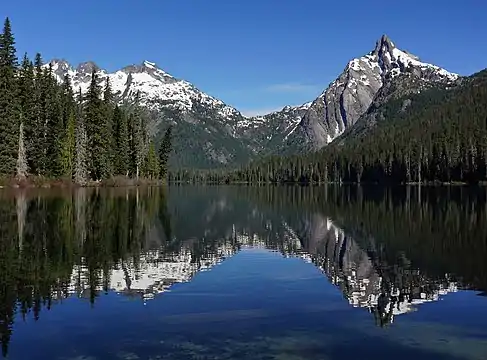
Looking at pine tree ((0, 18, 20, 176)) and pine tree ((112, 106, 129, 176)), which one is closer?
pine tree ((0, 18, 20, 176))

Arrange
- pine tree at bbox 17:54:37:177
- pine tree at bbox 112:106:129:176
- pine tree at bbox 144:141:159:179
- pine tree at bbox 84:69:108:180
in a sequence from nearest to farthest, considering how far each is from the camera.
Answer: pine tree at bbox 17:54:37:177, pine tree at bbox 84:69:108:180, pine tree at bbox 112:106:129:176, pine tree at bbox 144:141:159:179

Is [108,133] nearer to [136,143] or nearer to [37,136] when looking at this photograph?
[136,143]

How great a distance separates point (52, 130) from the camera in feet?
343

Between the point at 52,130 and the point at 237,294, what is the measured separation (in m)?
91.8

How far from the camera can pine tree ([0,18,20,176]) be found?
85.8 metres

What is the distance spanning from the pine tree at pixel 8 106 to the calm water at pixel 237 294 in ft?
167

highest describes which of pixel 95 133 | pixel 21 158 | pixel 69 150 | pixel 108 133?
pixel 108 133

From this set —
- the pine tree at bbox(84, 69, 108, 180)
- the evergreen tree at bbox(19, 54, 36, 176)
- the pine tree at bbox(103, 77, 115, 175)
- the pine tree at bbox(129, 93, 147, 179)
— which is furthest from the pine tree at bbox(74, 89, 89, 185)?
the pine tree at bbox(129, 93, 147, 179)

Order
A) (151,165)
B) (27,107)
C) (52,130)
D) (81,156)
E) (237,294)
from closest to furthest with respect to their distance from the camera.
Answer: (237,294), (27,107), (52,130), (81,156), (151,165)

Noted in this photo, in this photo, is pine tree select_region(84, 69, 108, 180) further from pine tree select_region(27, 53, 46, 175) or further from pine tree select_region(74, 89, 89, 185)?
pine tree select_region(27, 53, 46, 175)

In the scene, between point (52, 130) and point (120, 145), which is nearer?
point (52, 130)

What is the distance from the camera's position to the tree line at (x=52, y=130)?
8881 cm

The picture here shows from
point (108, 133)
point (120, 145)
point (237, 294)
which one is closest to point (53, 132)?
point (108, 133)

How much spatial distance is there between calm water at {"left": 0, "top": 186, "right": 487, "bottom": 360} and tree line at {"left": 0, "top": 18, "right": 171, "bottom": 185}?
54077 mm
